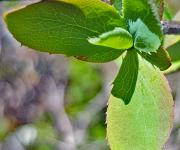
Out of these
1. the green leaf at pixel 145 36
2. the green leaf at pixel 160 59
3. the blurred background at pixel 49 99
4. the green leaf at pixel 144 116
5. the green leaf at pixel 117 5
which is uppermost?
the green leaf at pixel 117 5

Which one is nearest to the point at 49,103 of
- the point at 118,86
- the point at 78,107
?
the point at 78,107

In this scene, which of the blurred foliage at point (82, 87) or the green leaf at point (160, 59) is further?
the blurred foliage at point (82, 87)

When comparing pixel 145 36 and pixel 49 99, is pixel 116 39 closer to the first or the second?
pixel 145 36

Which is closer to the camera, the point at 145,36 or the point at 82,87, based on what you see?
the point at 145,36

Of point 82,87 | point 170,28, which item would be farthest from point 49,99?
point 170,28

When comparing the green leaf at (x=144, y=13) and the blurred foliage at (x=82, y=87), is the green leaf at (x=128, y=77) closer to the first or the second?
the green leaf at (x=144, y=13)

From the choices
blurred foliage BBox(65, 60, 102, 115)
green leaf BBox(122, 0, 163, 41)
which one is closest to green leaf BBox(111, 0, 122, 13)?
green leaf BBox(122, 0, 163, 41)

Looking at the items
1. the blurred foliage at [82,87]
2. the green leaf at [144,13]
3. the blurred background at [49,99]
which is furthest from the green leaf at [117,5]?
the blurred foliage at [82,87]
